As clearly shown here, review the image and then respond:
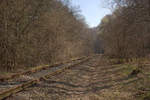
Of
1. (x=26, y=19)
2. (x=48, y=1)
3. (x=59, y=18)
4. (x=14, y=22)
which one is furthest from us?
(x=59, y=18)

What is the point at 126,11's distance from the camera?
8.88 meters

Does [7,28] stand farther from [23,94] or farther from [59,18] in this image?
[59,18]

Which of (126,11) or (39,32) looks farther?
(39,32)

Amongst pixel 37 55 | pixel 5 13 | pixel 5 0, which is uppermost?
pixel 5 0

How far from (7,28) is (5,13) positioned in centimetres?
133

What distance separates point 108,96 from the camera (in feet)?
20.7

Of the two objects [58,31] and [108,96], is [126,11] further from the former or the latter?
[58,31]

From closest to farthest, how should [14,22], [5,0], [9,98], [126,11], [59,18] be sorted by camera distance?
[9,98]
[126,11]
[5,0]
[14,22]
[59,18]

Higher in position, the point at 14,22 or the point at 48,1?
the point at 48,1

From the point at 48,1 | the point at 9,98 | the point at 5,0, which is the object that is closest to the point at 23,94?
the point at 9,98

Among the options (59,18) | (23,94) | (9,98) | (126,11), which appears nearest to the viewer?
(9,98)

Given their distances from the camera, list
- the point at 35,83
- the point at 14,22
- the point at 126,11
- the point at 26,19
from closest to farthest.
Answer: the point at 35,83, the point at 126,11, the point at 14,22, the point at 26,19

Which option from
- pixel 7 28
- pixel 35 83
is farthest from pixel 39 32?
pixel 35 83

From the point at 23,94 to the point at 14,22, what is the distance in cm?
993
